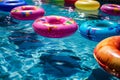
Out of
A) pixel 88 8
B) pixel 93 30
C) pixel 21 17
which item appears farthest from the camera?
pixel 88 8

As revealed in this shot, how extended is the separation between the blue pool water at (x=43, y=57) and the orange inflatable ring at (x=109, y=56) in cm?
92

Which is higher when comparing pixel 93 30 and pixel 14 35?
pixel 93 30

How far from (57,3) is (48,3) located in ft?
1.75

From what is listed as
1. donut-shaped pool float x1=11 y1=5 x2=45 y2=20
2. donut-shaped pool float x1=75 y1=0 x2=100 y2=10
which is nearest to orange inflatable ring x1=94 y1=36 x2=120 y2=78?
donut-shaped pool float x1=11 y1=5 x2=45 y2=20

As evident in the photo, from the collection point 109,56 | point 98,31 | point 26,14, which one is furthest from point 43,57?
point 109,56

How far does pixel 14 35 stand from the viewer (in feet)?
24.2

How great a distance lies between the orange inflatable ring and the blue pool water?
3.01 feet

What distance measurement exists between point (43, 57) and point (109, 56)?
93.0 inches

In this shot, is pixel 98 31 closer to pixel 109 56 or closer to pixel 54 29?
pixel 54 29

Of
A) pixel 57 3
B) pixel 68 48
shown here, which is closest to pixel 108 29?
pixel 68 48

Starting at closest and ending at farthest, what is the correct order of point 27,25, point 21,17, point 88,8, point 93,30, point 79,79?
point 79,79 < point 93,30 < point 21,17 < point 27,25 < point 88,8

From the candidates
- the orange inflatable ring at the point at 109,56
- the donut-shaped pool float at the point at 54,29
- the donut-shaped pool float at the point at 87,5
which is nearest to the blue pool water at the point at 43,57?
the donut-shaped pool float at the point at 54,29

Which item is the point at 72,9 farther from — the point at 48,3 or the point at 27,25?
the point at 27,25

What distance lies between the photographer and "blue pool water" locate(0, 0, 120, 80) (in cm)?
507
